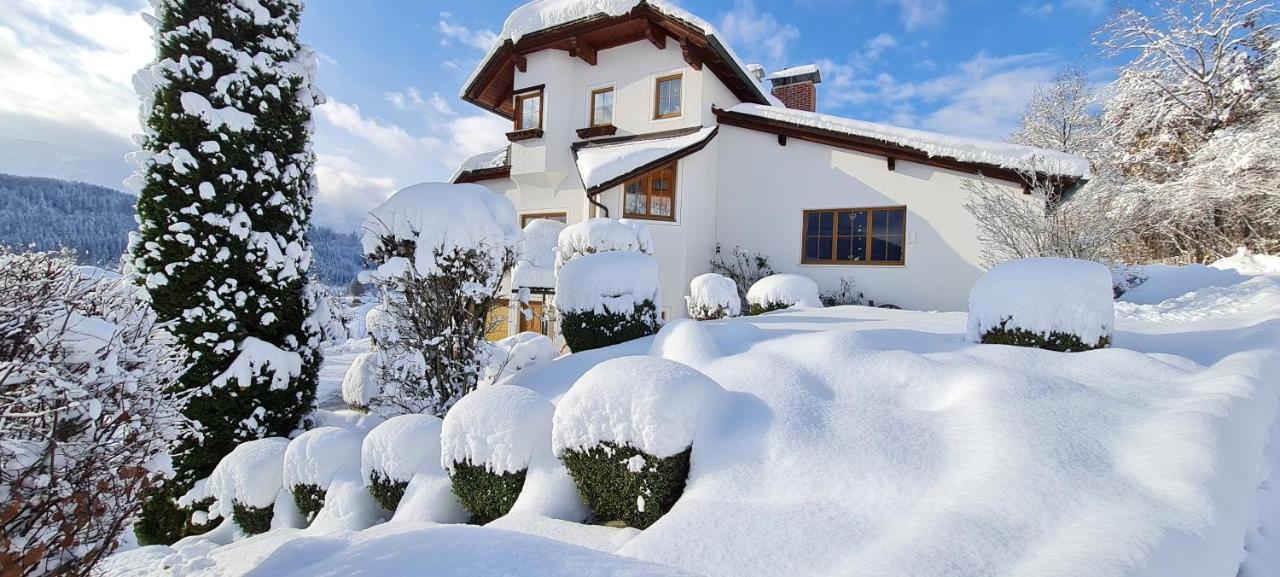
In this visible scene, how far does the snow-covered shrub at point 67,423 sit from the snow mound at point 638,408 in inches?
85.6

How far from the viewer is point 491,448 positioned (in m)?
3.74

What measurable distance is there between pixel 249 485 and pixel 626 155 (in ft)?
31.9

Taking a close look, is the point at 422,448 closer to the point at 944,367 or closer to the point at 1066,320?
the point at 944,367

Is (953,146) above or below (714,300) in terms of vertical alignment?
above

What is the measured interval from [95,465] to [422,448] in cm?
202

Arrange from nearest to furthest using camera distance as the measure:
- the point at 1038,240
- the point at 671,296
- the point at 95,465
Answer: the point at 95,465 → the point at 1038,240 → the point at 671,296

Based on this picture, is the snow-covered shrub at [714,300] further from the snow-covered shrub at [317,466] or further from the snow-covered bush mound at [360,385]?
the snow-covered shrub at [317,466]

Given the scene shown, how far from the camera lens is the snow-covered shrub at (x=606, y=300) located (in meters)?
7.52

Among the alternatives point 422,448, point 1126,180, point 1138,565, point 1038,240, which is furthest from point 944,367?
point 1126,180

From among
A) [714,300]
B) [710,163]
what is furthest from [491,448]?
[710,163]

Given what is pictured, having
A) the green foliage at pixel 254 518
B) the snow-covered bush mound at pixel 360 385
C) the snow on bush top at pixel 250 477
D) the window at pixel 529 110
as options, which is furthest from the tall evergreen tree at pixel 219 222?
the window at pixel 529 110

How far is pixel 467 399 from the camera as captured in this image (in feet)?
13.3

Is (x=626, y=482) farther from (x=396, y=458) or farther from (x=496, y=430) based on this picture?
(x=396, y=458)

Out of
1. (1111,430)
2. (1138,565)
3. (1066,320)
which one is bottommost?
(1138,565)
